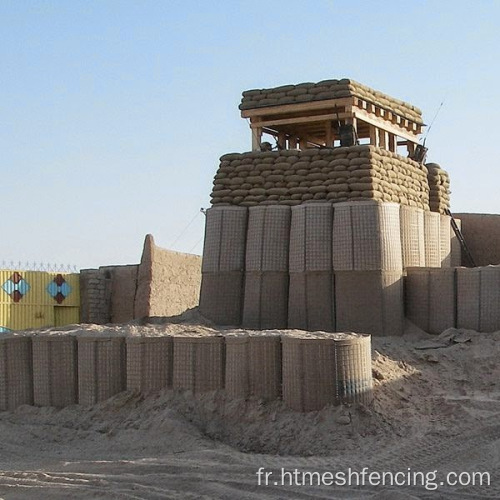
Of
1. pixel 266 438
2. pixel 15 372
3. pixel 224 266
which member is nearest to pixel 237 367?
pixel 266 438

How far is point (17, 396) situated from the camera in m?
11.0

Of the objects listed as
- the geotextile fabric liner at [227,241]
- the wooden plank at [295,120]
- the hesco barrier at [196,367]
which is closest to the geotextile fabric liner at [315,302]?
the geotextile fabric liner at [227,241]

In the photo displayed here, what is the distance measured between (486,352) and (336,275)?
2.14 m

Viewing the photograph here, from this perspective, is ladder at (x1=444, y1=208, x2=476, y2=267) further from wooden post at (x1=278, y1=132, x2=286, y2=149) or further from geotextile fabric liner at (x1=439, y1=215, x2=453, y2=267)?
wooden post at (x1=278, y1=132, x2=286, y2=149)

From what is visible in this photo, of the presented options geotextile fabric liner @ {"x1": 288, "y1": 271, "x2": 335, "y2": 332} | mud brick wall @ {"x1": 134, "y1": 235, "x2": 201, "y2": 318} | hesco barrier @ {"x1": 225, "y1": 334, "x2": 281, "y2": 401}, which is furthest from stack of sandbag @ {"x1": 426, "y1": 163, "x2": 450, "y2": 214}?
hesco barrier @ {"x1": 225, "y1": 334, "x2": 281, "y2": 401}

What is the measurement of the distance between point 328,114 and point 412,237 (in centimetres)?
221

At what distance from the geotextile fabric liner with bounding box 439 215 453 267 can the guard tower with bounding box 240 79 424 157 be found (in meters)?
1.51

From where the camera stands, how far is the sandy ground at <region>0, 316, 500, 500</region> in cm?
752

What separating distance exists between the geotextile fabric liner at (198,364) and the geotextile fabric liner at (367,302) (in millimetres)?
2490

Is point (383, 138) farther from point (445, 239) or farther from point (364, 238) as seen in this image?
point (364, 238)

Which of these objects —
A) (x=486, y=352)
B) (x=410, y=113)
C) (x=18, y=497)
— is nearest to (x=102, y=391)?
(x=18, y=497)

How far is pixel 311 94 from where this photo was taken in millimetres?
12992

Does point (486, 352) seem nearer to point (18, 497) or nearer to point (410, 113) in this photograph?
point (410, 113)

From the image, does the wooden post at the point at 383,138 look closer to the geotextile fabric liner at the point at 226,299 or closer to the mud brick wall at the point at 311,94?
the mud brick wall at the point at 311,94
